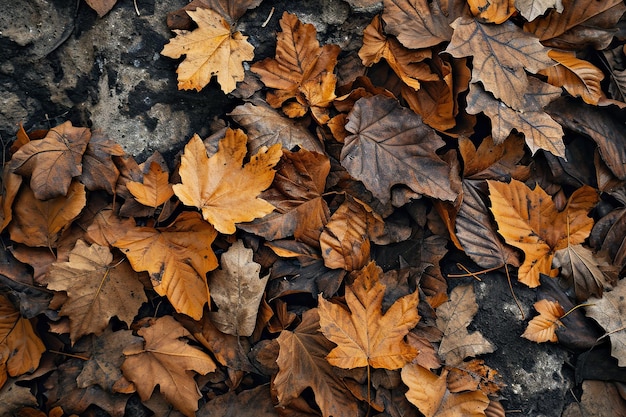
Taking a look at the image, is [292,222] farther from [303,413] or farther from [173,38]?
[173,38]

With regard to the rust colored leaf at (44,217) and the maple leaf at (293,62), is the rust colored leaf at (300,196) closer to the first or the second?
the maple leaf at (293,62)

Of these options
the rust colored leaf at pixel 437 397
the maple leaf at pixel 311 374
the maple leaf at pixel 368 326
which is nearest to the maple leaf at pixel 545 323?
the rust colored leaf at pixel 437 397

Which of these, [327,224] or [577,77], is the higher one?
[577,77]

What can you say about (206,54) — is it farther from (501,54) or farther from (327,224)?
(501,54)

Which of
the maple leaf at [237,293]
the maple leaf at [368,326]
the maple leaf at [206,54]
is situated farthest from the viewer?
the maple leaf at [206,54]

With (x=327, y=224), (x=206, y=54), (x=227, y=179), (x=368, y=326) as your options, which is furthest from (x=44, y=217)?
(x=368, y=326)

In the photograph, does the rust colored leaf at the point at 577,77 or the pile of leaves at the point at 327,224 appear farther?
the rust colored leaf at the point at 577,77

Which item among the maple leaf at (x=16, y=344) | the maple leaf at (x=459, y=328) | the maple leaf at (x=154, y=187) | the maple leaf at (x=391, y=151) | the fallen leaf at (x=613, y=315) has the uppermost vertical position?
the maple leaf at (x=391, y=151)

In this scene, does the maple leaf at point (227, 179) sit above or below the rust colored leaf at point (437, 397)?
above
